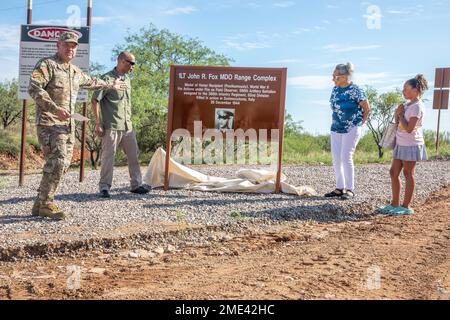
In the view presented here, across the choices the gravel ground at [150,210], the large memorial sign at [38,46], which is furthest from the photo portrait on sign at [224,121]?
the large memorial sign at [38,46]

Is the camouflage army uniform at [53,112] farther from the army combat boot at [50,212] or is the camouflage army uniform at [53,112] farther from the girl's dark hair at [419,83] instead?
the girl's dark hair at [419,83]

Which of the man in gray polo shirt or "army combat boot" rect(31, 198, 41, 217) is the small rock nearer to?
"army combat boot" rect(31, 198, 41, 217)

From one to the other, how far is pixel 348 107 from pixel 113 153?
3.55 meters

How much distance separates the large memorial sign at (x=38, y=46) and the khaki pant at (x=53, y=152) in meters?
3.48

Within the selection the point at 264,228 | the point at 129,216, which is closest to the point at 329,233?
the point at 264,228

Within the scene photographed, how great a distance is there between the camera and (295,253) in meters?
5.40

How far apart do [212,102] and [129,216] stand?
2.92m

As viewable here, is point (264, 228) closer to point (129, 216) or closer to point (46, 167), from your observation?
point (129, 216)

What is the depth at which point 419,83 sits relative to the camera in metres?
6.95

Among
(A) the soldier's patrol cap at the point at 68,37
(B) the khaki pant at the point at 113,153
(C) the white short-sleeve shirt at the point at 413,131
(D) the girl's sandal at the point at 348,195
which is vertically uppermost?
(A) the soldier's patrol cap at the point at 68,37

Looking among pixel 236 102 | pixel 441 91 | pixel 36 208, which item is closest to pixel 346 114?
pixel 236 102

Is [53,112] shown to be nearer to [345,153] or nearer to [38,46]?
[38,46]

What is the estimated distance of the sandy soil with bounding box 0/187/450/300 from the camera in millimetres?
4125

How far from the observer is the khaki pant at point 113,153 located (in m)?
7.94
